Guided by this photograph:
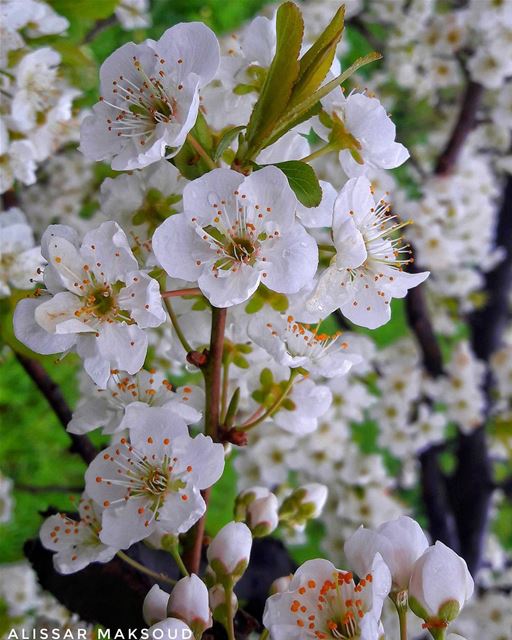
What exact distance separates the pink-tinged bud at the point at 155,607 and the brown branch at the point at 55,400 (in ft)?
0.72

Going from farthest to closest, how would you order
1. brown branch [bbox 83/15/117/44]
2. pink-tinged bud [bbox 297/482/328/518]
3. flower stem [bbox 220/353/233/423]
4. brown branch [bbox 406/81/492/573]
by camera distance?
brown branch [bbox 406/81/492/573], brown branch [bbox 83/15/117/44], pink-tinged bud [bbox 297/482/328/518], flower stem [bbox 220/353/233/423]

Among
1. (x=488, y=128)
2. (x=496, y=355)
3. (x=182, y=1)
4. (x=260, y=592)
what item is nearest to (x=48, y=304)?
(x=260, y=592)

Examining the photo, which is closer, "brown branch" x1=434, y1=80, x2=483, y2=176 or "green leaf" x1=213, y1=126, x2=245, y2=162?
"green leaf" x1=213, y1=126, x2=245, y2=162

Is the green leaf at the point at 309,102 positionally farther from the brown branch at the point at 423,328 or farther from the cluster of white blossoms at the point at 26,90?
the brown branch at the point at 423,328

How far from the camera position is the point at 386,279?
505 mm

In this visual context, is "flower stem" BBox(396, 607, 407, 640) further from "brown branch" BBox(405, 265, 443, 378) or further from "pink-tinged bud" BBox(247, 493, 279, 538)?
"brown branch" BBox(405, 265, 443, 378)

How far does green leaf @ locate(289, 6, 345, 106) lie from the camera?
17.5 inches

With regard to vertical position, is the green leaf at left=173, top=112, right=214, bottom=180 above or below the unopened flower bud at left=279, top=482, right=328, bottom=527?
above

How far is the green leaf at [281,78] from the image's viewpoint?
45 centimetres

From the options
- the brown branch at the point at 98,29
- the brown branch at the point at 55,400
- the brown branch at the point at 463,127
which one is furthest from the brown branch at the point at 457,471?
the brown branch at the point at 55,400

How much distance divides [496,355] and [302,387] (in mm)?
1168

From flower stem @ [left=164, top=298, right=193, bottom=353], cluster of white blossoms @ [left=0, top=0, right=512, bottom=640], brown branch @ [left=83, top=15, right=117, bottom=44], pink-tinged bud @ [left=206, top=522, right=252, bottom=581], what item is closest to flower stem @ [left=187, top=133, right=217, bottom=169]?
cluster of white blossoms @ [left=0, top=0, right=512, bottom=640]

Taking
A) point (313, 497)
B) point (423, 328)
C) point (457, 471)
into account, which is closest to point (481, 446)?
point (457, 471)

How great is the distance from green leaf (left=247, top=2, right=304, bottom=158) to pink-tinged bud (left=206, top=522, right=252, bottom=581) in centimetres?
26
